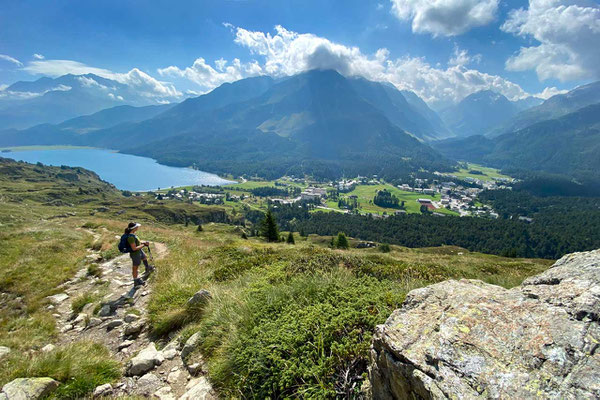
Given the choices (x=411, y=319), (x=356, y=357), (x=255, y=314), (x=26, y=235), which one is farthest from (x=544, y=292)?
(x=26, y=235)

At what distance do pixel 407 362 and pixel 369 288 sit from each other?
111 inches

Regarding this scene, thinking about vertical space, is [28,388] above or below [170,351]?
above

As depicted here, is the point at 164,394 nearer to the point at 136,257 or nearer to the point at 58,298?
the point at 136,257

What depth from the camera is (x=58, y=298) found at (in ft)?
30.9

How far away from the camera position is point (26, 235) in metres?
18.7

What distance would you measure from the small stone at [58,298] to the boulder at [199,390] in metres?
8.05

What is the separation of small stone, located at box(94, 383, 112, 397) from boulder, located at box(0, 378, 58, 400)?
61 cm

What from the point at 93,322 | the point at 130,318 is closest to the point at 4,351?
the point at 93,322

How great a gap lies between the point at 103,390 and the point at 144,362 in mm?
800

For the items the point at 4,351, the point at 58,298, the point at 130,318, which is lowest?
the point at 58,298

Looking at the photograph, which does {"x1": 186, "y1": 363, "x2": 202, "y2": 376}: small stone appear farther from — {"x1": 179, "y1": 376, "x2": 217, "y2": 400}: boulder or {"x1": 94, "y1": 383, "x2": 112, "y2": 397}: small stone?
{"x1": 94, "y1": 383, "x2": 112, "y2": 397}: small stone

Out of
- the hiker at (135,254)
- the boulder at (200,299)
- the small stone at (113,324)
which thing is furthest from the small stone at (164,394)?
the hiker at (135,254)

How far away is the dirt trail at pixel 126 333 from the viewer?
4.77 m

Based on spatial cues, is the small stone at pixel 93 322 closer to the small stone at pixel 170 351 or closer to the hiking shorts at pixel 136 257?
the hiking shorts at pixel 136 257
